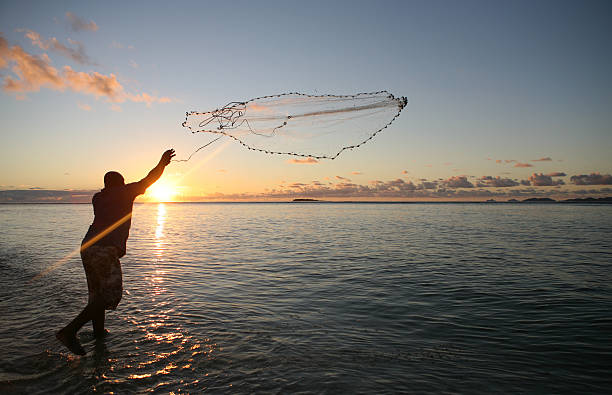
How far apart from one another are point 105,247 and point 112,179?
1.34 m

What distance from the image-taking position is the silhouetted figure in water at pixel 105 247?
6.93 metres

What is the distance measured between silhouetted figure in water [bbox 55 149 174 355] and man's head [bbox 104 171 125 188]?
0.18 m

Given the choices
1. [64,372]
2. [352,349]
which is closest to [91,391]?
[64,372]

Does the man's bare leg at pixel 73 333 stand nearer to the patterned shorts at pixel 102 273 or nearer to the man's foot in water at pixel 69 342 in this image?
the man's foot in water at pixel 69 342

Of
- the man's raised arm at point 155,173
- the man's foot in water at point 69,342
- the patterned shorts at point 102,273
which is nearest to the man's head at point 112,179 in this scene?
the man's raised arm at point 155,173

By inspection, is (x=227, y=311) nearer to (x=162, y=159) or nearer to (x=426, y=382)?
(x=162, y=159)

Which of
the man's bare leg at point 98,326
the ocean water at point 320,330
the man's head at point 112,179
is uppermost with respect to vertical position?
the man's head at point 112,179

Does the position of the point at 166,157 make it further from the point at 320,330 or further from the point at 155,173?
the point at 320,330

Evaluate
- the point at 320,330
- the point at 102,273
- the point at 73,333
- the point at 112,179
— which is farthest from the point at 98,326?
the point at 320,330

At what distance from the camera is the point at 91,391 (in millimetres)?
5777

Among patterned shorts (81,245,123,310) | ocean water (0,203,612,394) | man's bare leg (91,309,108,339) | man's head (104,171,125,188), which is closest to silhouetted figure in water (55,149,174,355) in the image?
patterned shorts (81,245,123,310)

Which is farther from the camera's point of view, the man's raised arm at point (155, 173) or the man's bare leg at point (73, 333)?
the man's raised arm at point (155, 173)

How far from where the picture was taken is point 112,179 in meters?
7.39

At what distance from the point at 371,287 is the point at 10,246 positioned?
1038 inches
